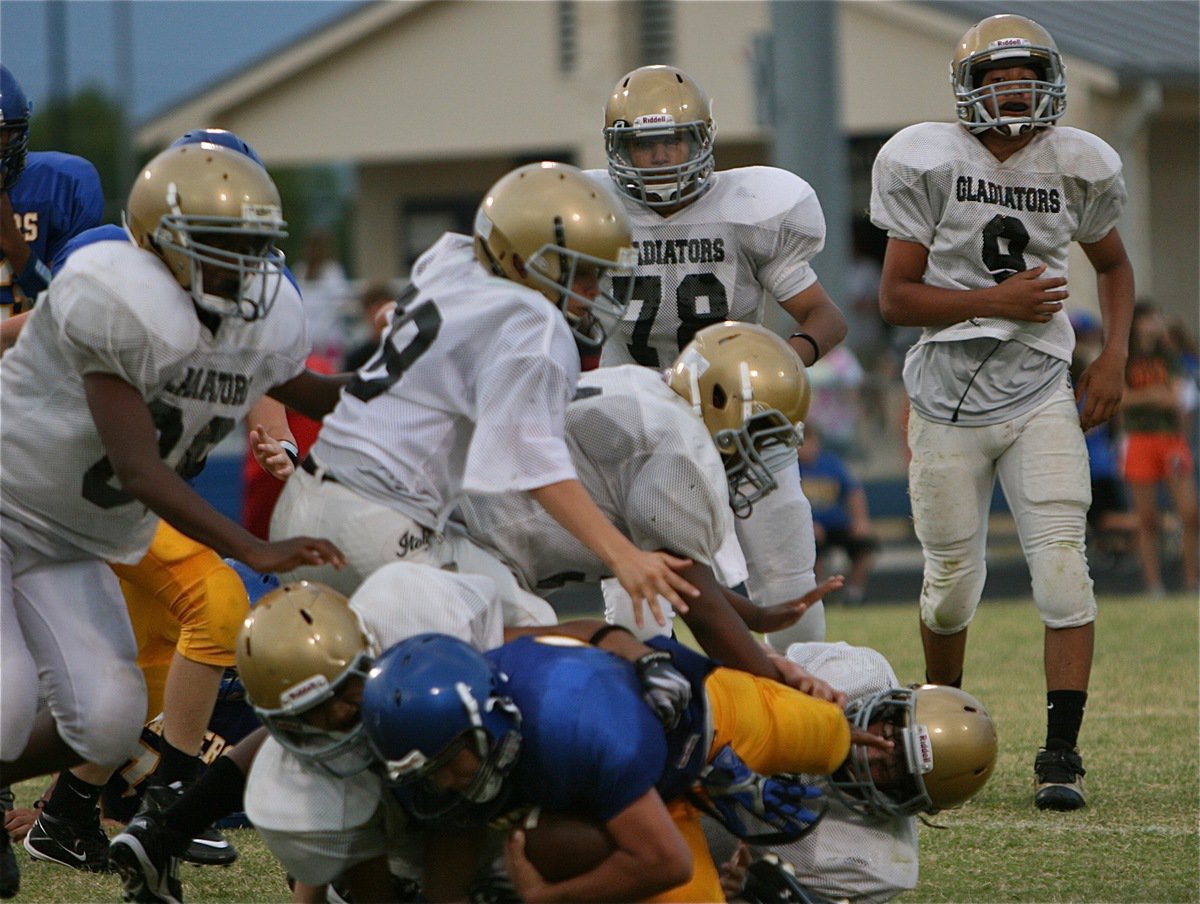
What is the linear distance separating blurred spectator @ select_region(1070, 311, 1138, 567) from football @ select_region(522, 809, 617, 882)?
8.97 meters

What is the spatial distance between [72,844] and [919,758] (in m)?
1.99

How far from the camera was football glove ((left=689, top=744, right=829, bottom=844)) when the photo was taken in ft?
11.1

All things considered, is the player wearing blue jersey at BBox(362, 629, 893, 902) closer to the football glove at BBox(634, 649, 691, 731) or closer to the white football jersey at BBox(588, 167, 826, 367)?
the football glove at BBox(634, 649, 691, 731)

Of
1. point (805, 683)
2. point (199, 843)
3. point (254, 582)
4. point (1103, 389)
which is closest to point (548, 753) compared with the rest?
point (805, 683)

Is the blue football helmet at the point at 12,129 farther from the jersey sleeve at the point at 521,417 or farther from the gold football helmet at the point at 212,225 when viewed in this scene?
the jersey sleeve at the point at 521,417

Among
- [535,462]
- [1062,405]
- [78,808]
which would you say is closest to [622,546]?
[535,462]

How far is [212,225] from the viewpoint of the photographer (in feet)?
11.2

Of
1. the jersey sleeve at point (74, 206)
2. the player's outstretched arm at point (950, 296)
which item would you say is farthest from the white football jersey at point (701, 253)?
the jersey sleeve at point (74, 206)

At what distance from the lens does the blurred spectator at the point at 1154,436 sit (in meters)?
10.1

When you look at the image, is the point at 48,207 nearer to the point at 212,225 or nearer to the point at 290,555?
the point at 212,225

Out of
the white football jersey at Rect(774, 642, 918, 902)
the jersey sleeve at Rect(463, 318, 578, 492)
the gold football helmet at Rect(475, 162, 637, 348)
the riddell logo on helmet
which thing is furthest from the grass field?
the riddell logo on helmet

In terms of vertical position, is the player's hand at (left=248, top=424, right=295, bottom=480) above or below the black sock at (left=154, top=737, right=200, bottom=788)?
above

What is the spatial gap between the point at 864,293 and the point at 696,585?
42.8ft

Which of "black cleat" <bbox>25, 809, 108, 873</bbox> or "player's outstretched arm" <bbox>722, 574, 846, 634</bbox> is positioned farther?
"black cleat" <bbox>25, 809, 108, 873</bbox>
